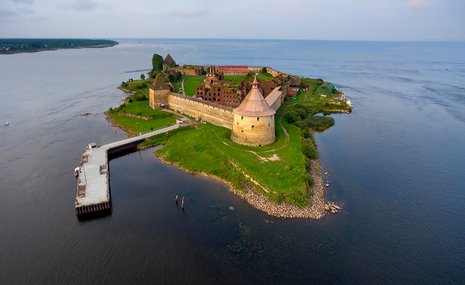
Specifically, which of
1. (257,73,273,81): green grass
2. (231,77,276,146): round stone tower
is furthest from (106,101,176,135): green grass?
(257,73,273,81): green grass

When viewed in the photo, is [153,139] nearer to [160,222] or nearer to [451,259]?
[160,222]

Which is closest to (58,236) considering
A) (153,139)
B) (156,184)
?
(156,184)

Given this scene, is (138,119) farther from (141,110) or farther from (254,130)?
(254,130)

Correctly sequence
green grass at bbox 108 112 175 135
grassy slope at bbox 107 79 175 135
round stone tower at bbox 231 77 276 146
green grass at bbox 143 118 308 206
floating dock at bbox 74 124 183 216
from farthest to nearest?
1. grassy slope at bbox 107 79 175 135
2. green grass at bbox 108 112 175 135
3. round stone tower at bbox 231 77 276 146
4. green grass at bbox 143 118 308 206
5. floating dock at bbox 74 124 183 216

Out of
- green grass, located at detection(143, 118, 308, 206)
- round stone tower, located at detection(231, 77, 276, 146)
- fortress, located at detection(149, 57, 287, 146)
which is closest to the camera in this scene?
green grass, located at detection(143, 118, 308, 206)

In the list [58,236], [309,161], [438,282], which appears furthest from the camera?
[309,161]

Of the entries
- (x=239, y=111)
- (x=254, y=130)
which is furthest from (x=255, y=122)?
(x=239, y=111)

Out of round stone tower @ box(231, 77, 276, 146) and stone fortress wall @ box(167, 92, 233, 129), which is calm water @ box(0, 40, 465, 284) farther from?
stone fortress wall @ box(167, 92, 233, 129)
